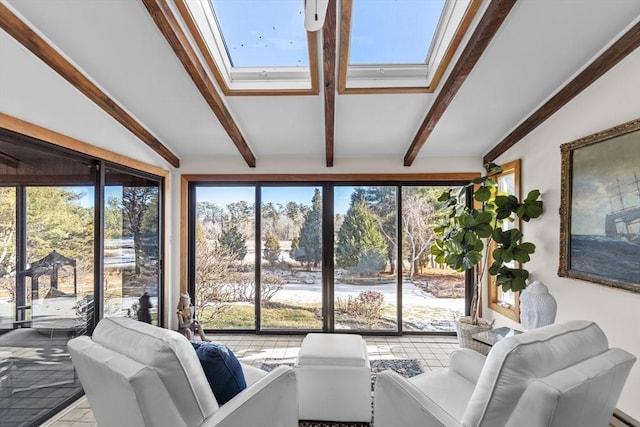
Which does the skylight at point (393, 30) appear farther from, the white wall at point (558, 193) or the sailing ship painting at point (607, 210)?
the sailing ship painting at point (607, 210)

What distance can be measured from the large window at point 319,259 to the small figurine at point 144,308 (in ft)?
2.01

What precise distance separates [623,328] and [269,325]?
350cm

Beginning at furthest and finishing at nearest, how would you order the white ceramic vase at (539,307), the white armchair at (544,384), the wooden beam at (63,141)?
the white ceramic vase at (539,307), the wooden beam at (63,141), the white armchair at (544,384)

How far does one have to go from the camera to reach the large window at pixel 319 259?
426cm

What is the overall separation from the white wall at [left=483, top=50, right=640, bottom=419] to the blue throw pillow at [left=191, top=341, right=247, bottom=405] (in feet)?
8.32

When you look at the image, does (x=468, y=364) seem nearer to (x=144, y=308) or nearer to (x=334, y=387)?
(x=334, y=387)

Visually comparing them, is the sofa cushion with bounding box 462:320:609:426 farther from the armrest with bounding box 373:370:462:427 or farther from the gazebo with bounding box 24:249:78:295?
the gazebo with bounding box 24:249:78:295

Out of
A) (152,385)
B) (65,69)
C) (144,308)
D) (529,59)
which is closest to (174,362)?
(152,385)

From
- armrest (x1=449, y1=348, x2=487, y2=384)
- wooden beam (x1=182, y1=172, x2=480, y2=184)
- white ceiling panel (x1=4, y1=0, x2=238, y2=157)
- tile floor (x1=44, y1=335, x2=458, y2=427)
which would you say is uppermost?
white ceiling panel (x1=4, y1=0, x2=238, y2=157)

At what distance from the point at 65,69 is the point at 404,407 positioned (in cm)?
307

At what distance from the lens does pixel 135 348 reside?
138cm

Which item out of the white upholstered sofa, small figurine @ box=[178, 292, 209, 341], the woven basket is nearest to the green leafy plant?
the woven basket

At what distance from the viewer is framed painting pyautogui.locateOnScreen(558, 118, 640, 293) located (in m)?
2.17

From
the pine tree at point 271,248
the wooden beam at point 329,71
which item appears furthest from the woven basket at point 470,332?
the wooden beam at point 329,71
